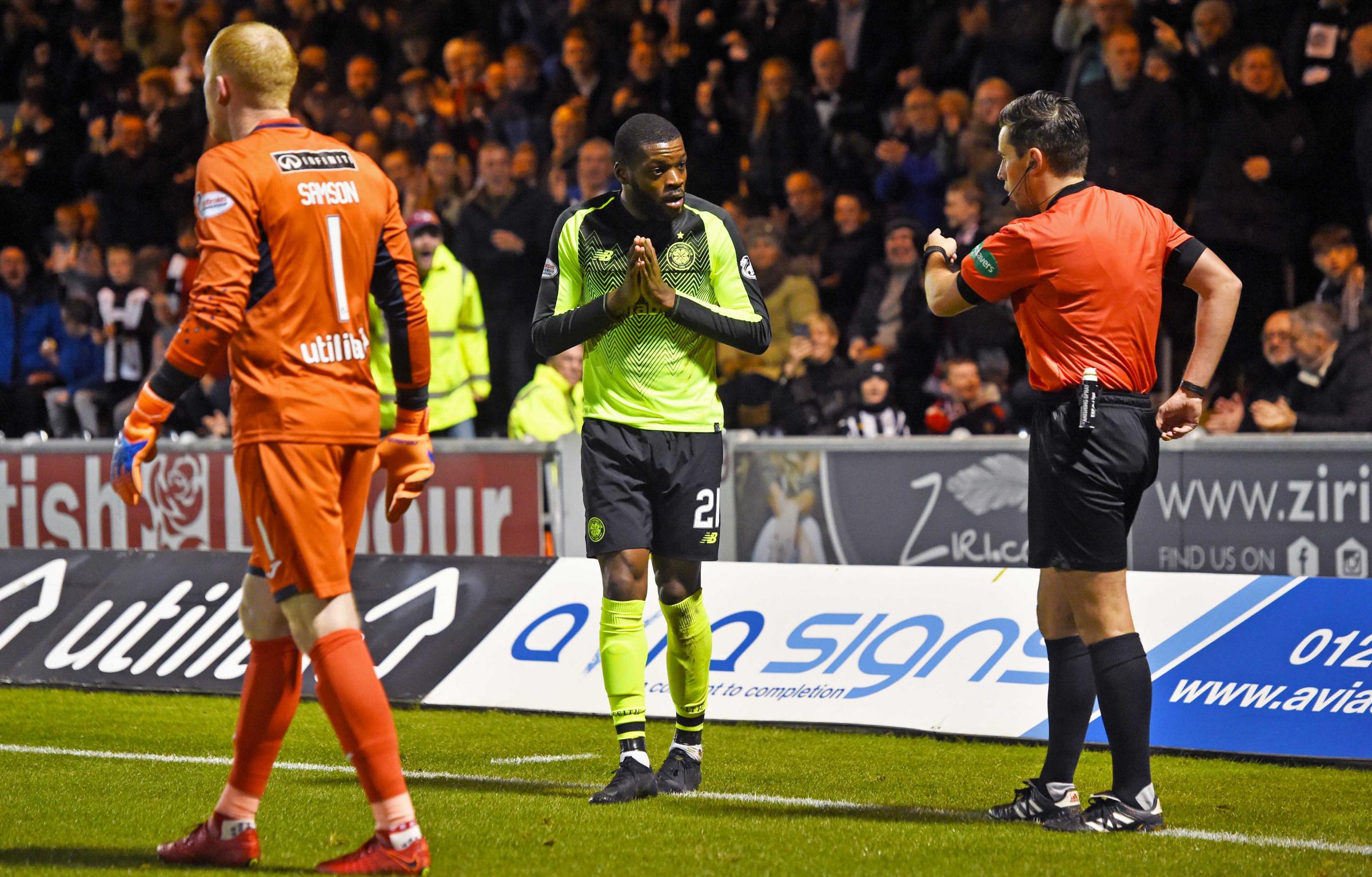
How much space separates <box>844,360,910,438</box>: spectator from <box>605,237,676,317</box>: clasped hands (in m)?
5.85

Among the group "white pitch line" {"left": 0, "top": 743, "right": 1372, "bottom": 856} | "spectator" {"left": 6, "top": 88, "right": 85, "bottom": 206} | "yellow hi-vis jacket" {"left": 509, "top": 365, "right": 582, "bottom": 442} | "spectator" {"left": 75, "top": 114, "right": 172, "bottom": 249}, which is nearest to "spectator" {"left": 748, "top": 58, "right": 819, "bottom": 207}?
"yellow hi-vis jacket" {"left": 509, "top": 365, "right": 582, "bottom": 442}

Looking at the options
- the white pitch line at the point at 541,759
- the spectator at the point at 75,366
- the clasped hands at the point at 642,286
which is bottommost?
the spectator at the point at 75,366

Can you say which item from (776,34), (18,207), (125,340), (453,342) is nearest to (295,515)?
(453,342)

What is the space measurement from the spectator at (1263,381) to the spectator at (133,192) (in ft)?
36.2

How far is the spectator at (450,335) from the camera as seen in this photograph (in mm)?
12414

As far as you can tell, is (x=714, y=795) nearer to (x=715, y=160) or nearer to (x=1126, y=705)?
(x=1126, y=705)

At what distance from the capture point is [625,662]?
20.2 ft

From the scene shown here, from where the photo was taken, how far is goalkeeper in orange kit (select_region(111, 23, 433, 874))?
4.61m

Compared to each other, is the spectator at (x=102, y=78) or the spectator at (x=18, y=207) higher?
the spectator at (x=102, y=78)

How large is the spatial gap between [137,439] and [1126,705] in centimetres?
292

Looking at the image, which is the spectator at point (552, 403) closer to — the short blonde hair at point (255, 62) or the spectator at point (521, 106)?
the spectator at point (521, 106)

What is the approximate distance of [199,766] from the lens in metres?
6.73

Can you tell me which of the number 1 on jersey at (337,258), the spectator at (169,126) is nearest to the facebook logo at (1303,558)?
the number 1 on jersey at (337,258)

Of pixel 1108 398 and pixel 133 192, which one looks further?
pixel 133 192
